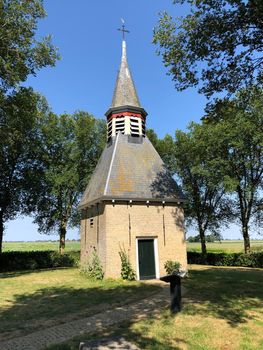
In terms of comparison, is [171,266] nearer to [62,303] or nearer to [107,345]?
[62,303]

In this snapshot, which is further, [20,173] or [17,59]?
[20,173]

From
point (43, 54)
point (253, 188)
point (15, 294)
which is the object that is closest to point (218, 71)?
point (43, 54)

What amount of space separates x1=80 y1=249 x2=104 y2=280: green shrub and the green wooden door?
106 inches

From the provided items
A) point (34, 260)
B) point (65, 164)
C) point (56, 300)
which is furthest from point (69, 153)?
point (56, 300)

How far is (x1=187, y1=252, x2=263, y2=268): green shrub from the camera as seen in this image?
29498mm

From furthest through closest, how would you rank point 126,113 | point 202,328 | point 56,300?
point 126,113
point 56,300
point 202,328

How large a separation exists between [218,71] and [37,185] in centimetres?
2681

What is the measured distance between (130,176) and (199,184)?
57.8ft

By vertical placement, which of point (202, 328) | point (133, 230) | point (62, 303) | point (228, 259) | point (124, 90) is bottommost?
point (202, 328)

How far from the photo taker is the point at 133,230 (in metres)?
20.4

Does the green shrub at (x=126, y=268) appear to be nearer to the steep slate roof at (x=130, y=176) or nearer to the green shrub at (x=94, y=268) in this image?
the green shrub at (x=94, y=268)

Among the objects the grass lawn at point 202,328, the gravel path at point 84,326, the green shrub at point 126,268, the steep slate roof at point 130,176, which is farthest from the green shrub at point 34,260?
the grass lawn at point 202,328

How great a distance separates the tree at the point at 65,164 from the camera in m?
36.2

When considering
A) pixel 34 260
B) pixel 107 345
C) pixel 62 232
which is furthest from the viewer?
pixel 62 232
